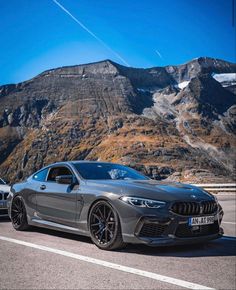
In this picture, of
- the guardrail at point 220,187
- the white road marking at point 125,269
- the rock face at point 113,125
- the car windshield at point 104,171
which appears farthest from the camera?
the rock face at point 113,125

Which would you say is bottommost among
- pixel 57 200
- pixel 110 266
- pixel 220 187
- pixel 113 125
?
pixel 220 187

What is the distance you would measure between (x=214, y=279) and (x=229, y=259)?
3.75ft

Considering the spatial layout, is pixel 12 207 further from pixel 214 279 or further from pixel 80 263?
pixel 214 279

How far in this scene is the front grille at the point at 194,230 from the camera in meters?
5.24

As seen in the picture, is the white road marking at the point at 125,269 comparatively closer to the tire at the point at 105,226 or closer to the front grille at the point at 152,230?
the tire at the point at 105,226

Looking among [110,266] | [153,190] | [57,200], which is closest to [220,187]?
[57,200]

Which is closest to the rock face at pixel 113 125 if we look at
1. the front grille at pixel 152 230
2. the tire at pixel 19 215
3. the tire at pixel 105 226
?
the tire at pixel 19 215

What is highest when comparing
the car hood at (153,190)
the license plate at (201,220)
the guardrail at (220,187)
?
the car hood at (153,190)

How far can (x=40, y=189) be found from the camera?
7125 mm

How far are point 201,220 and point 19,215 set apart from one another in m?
3.74

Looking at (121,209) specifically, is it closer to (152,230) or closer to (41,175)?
(152,230)

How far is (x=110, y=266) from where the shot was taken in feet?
14.7

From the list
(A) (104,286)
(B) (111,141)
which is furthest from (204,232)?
(B) (111,141)

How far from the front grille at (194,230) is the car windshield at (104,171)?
1742mm
